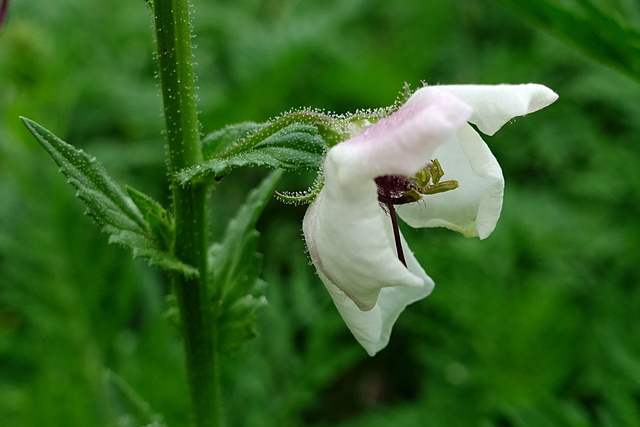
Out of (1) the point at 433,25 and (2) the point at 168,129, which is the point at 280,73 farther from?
(2) the point at 168,129

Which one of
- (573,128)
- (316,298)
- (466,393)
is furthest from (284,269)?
(573,128)

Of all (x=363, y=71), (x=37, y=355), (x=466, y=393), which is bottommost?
(x=466, y=393)

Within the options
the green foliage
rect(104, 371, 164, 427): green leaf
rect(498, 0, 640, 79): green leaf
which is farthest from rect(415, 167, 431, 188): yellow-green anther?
rect(104, 371, 164, 427): green leaf

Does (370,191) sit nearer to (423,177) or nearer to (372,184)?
(372,184)

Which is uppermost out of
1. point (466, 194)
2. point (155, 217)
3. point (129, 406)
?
point (155, 217)

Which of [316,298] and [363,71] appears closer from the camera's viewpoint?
[316,298]

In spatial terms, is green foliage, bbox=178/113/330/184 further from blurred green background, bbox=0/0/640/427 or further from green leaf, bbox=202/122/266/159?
blurred green background, bbox=0/0/640/427

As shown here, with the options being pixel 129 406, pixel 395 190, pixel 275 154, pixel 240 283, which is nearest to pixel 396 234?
pixel 395 190
